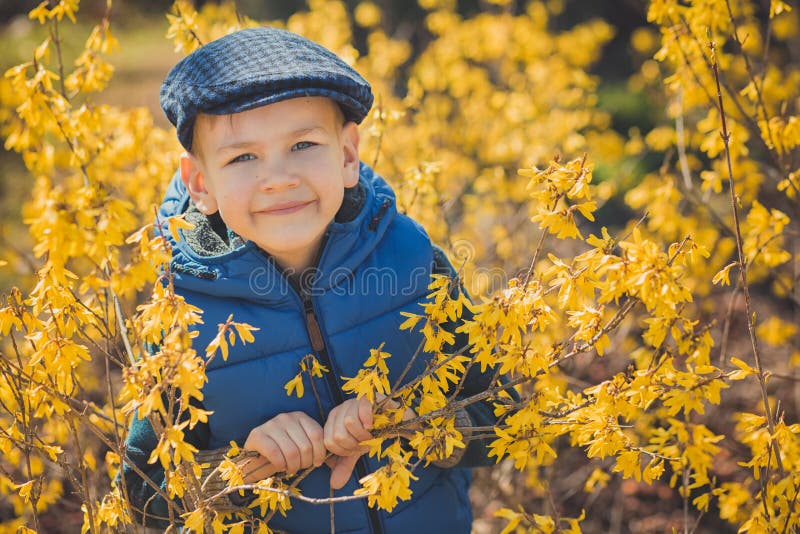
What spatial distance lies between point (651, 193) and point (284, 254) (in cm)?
192

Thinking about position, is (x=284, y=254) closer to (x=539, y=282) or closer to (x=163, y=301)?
(x=163, y=301)

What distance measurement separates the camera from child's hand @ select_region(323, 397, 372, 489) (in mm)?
1664

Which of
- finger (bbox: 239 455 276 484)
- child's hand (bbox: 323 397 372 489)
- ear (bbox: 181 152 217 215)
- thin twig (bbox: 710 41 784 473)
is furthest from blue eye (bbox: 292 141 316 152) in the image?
thin twig (bbox: 710 41 784 473)

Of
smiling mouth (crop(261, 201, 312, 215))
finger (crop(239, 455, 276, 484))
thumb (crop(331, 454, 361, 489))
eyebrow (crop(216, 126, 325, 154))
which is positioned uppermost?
eyebrow (crop(216, 126, 325, 154))

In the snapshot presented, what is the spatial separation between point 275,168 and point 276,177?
25 mm

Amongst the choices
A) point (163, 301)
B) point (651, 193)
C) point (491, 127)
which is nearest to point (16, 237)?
point (491, 127)

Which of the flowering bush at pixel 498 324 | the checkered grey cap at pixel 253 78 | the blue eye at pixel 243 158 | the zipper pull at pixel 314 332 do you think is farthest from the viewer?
the zipper pull at pixel 314 332

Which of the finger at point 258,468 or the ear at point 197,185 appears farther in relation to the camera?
the ear at point 197,185

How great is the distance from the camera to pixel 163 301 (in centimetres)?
143

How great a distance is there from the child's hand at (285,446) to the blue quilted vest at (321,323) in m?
0.12

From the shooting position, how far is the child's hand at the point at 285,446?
5.54 feet

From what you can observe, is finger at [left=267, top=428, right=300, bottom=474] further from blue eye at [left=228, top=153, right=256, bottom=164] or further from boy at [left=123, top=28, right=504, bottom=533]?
blue eye at [left=228, top=153, right=256, bottom=164]

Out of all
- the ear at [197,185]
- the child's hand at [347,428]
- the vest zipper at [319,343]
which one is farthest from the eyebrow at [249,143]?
the child's hand at [347,428]

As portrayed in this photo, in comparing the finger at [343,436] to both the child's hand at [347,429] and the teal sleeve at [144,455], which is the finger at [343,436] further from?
the teal sleeve at [144,455]
